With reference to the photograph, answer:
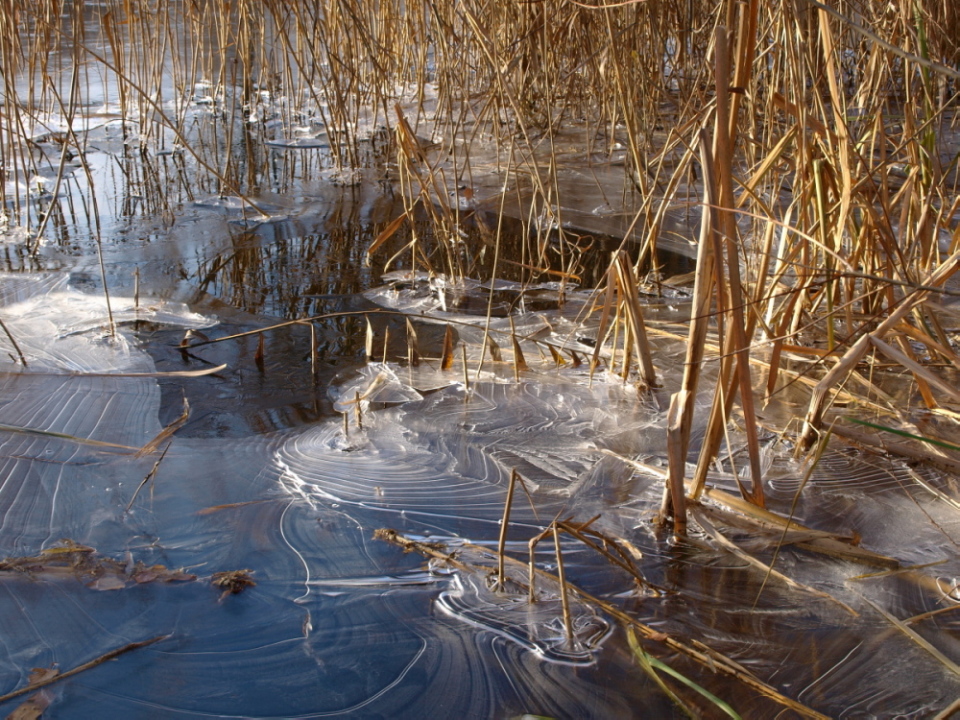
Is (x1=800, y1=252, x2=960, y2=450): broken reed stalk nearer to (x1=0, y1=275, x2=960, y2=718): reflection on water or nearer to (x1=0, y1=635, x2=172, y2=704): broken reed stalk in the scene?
(x1=0, y1=275, x2=960, y2=718): reflection on water

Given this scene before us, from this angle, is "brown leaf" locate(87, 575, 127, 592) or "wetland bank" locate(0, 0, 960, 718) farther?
"brown leaf" locate(87, 575, 127, 592)

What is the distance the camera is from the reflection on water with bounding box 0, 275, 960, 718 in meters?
0.97

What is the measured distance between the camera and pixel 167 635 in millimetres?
1032

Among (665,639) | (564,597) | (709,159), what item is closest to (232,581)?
(564,597)

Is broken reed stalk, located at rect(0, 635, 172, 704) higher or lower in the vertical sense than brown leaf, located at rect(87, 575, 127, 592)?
lower

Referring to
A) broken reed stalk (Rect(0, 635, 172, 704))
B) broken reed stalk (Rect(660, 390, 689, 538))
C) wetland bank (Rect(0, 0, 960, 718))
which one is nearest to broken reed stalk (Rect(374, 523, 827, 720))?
wetland bank (Rect(0, 0, 960, 718))

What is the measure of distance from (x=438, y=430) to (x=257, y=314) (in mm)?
889

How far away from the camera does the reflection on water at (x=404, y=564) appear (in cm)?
97

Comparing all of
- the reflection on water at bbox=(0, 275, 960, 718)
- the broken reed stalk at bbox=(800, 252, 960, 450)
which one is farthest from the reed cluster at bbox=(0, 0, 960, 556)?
the reflection on water at bbox=(0, 275, 960, 718)

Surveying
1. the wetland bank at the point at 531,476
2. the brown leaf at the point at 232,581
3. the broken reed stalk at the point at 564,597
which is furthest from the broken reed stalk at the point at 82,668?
the broken reed stalk at the point at 564,597

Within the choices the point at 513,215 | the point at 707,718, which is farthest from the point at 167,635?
the point at 513,215

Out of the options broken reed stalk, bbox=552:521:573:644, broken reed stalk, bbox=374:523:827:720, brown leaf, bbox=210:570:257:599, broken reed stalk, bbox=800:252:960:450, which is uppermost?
broken reed stalk, bbox=800:252:960:450

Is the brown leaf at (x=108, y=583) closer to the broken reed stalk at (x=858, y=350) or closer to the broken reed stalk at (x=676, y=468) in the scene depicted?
the broken reed stalk at (x=676, y=468)

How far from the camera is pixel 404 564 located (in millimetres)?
1179
